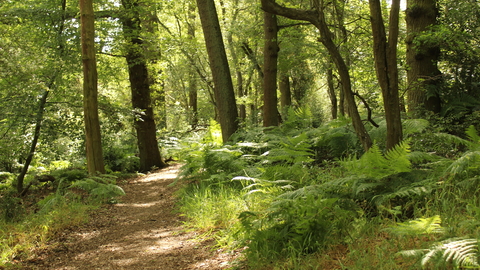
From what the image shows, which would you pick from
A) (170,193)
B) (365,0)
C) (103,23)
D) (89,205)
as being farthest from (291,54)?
(89,205)

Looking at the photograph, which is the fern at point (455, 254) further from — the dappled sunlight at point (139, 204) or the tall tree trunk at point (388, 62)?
the dappled sunlight at point (139, 204)

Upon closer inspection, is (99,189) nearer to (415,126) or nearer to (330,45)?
(330,45)

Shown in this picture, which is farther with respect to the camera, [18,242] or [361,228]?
[18,242]

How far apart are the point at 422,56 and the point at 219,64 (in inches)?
185

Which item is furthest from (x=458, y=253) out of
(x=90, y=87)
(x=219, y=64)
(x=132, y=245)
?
(x=90, y=87)

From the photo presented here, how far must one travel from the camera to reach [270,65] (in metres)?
9.73

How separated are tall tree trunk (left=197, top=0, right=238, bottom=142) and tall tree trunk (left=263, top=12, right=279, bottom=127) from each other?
1.34m

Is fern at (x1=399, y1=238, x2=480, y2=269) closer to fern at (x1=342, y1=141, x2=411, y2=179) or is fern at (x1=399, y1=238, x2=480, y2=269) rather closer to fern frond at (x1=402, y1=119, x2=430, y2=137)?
fern at (x1=342, y1=141, x2=411, y2=179)

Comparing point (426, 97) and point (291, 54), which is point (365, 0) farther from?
point (426, 97)

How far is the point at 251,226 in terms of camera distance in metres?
3.43

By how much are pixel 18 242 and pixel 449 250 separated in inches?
190

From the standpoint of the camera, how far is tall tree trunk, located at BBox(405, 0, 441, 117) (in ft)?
26.0

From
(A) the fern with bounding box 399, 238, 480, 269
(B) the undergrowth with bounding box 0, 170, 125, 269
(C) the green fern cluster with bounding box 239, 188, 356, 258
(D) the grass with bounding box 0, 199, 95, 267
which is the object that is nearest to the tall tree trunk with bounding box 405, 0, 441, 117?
(C) the green fern cluster with bounding box 239, 188, 356, 258

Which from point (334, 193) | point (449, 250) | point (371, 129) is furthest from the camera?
point (371, 129)
